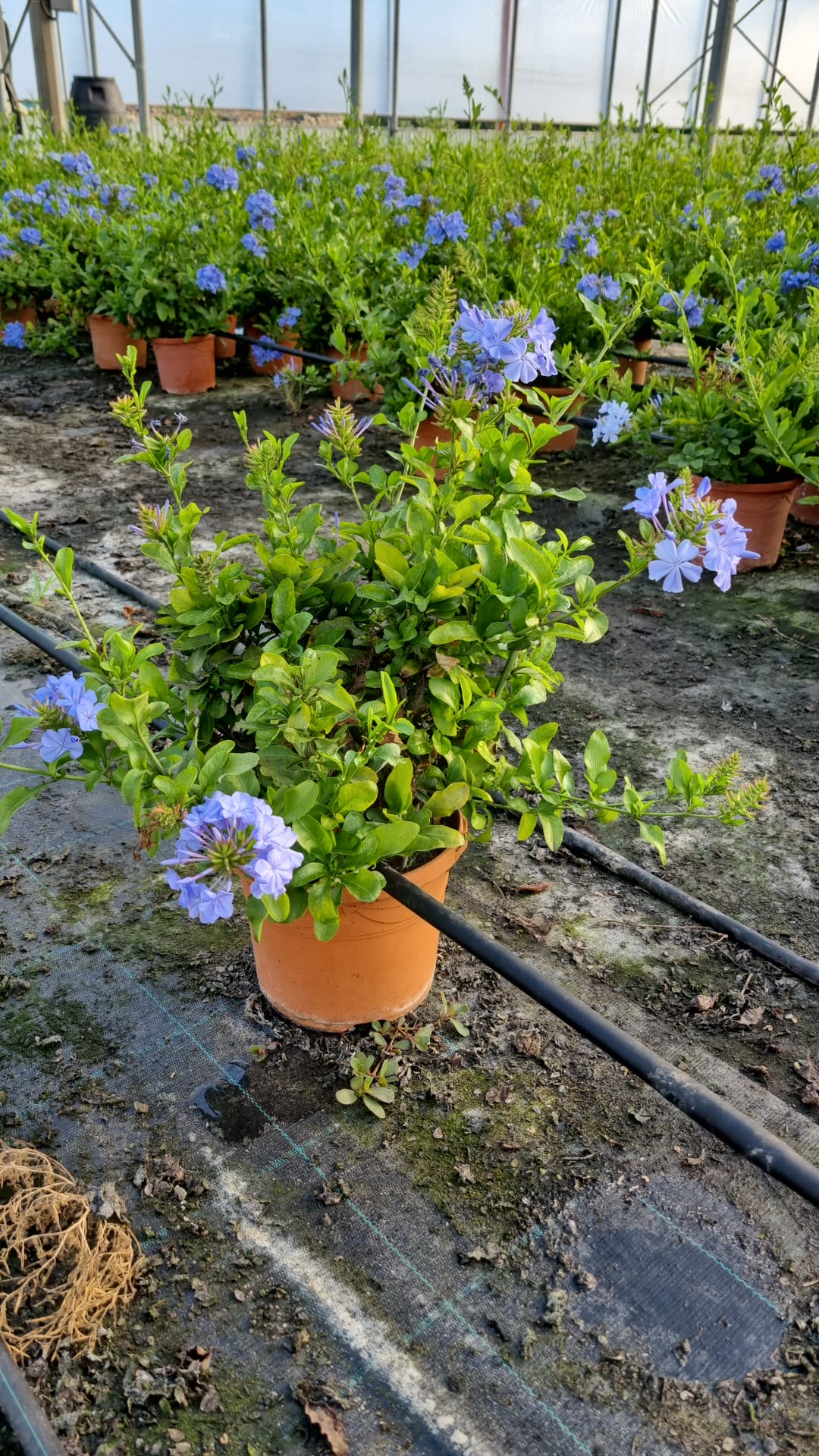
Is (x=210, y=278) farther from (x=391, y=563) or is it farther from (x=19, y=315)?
(x=391, y=563)

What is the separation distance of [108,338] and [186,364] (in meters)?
0.59

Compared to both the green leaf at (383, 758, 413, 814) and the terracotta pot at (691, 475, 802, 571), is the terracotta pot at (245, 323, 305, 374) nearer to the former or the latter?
the terracotta pot at (691, 475, 802, 571)

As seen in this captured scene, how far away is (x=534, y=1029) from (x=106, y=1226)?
0.65m

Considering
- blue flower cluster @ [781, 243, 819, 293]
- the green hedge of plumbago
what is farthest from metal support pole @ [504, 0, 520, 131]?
blue flower cluster @ [781, 243, 819, 293]

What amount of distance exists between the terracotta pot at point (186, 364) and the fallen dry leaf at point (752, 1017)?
A: 4.15 m

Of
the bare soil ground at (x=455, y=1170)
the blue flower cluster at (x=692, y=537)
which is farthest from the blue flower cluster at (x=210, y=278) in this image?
the blue flower cluster at (x=692, y=537)

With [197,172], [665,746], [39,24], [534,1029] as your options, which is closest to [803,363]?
[665,746]

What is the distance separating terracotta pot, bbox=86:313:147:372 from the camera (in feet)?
16.8

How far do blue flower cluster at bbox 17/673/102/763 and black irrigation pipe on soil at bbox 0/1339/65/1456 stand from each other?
0.65 meters

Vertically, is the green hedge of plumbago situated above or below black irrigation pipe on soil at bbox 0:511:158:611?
above

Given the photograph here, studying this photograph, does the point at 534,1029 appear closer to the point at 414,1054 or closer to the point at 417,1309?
the point at 414,1054

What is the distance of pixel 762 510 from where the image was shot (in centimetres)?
308

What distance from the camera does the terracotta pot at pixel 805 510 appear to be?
3480mm

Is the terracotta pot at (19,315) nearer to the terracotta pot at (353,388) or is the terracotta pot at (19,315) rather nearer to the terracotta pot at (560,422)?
the terracotta pot at (353,388)
